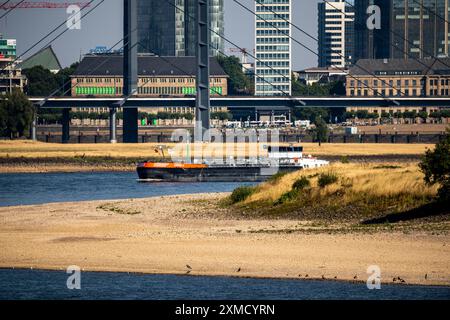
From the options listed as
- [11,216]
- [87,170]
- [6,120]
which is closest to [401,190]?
[11,216]

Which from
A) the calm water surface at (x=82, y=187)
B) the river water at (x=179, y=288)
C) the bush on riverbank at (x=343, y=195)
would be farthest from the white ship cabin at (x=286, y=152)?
the river water at (x=179, y=288)

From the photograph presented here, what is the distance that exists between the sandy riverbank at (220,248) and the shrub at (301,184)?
4159mm

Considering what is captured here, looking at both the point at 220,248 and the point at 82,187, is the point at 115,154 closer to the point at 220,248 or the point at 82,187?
the point at 82,187

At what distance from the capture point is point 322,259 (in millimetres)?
48750

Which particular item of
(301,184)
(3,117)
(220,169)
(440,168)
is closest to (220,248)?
(440,168)

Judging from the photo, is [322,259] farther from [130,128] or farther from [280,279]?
[130,128]

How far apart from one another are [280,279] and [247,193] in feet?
87.1

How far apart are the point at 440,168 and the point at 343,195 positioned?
22.4ft

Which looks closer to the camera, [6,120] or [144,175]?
[144,175]

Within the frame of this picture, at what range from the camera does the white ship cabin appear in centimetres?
12050

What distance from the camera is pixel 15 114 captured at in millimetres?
172125

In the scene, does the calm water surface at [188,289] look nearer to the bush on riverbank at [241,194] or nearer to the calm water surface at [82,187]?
the bush on riverbank at [241,194]

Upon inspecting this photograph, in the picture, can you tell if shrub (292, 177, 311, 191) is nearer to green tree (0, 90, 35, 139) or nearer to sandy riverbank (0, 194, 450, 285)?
sandy riverbank (0, 194, 450, 285)

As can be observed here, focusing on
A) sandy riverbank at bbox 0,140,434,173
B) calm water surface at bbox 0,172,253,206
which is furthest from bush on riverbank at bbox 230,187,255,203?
sandy riverbank at bbox 0,140,434,173
